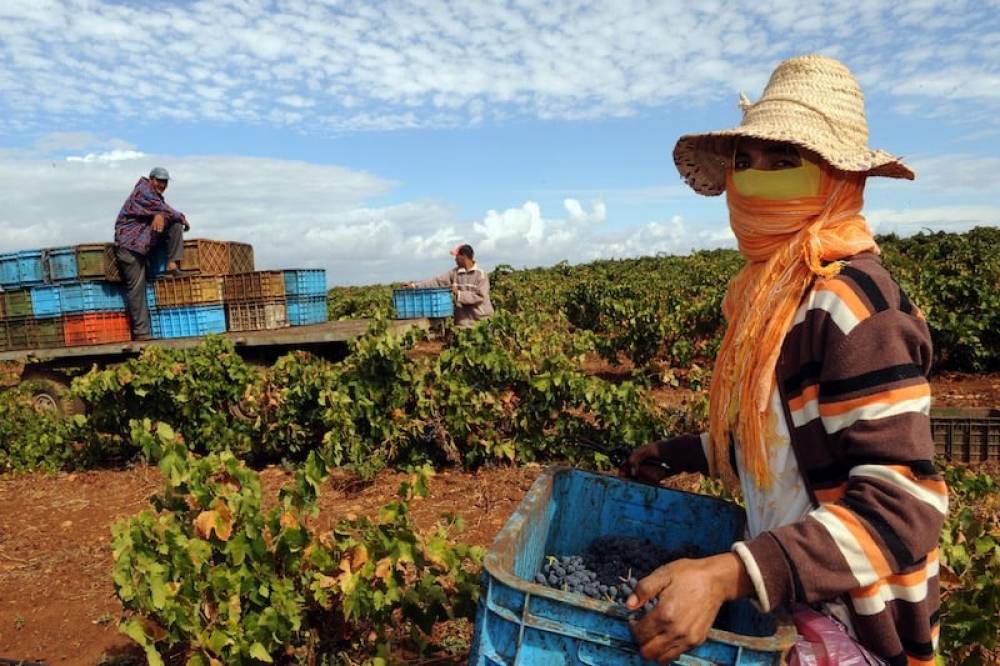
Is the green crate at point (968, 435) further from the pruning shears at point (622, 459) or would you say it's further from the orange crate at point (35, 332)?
the orange crate at point (35, 332)

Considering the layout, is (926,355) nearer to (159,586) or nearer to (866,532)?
(866,532)

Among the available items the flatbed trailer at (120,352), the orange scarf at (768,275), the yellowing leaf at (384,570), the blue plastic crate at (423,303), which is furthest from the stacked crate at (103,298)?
the orange scarf at (768,275)

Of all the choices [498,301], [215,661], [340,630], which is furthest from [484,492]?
[498,301]

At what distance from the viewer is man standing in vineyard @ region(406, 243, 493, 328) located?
9320mm

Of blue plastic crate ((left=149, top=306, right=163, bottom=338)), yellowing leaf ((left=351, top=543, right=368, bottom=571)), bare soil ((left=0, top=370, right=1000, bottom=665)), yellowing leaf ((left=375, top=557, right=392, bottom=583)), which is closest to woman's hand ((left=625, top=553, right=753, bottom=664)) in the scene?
yellowing leaf ((left=375, top=557, right=392, bottom=583))

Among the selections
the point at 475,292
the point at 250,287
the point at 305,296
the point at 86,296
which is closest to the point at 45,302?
the point at 86,296

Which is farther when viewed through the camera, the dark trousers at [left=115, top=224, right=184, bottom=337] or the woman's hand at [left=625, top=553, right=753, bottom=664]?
the dark trousers at [left=115, top=224, right=184, bottom=337]

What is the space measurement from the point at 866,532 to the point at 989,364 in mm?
9547

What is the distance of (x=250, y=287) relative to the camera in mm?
8906

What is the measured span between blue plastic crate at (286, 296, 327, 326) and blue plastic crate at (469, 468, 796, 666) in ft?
25.0

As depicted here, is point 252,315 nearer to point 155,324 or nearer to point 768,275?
point 155,324

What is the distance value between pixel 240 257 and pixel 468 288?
3.34 metres

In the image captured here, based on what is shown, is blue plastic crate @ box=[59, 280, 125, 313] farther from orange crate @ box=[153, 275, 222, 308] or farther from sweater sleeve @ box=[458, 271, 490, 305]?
sweater sleeve @ box=[458, 271, 490, 305]

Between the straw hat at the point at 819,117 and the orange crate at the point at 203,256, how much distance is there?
27.0 feet
